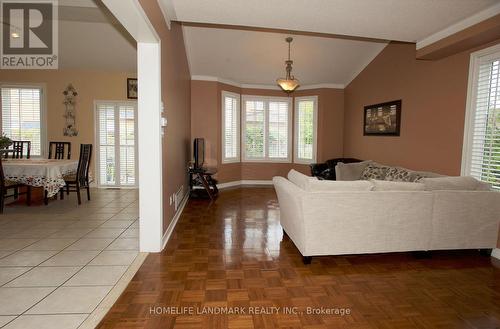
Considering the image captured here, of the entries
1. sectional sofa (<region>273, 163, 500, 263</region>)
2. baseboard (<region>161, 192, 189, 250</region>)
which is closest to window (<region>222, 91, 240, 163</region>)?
baseboard (<region>161, 192, 189, 250</region>)

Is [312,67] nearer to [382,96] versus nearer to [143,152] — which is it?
[382,96]

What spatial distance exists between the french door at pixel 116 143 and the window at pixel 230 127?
1.97 metres

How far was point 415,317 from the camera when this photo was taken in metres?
1.96

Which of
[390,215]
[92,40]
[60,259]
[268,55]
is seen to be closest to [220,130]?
[268,55]

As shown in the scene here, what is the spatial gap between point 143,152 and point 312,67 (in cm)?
443

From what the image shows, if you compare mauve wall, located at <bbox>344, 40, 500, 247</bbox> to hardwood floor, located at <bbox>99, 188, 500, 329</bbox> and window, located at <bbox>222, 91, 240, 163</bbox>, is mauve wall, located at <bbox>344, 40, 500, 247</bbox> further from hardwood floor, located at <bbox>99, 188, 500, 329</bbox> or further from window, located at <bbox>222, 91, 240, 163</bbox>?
window, located at <bbox>222, 91, 240, 163</bbox>

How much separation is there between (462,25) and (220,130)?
4.61 m

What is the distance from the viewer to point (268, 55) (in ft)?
18.5

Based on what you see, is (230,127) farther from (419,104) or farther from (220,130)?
(419,104)

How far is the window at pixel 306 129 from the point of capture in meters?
6.91

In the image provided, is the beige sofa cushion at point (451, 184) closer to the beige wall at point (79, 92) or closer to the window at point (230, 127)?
the window at point (230, 127)

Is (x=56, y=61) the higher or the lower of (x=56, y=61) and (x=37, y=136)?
the higher

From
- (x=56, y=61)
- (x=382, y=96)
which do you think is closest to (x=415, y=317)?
(x=382, y=96)

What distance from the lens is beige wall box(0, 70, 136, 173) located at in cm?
609
